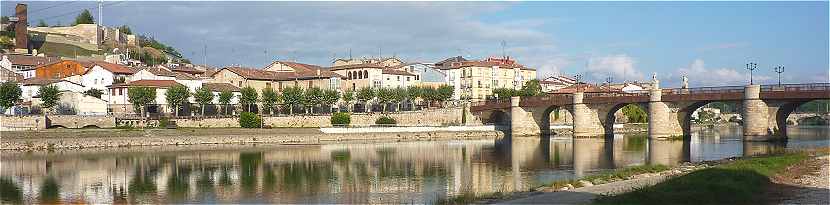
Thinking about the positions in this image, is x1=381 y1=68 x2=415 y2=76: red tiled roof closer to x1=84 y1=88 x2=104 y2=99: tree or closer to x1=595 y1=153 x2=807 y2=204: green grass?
x1=84 y1=88 x2=104 y2=99: tree

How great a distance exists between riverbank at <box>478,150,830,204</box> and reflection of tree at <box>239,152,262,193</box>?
454 inches

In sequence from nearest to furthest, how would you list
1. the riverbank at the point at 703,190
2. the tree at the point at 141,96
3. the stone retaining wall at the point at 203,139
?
→ the riverbank at the point at 703,190, the stone retaining wall at the point at 203,139, the tree at the point at 141,96

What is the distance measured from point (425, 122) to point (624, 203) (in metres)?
→ 74.5

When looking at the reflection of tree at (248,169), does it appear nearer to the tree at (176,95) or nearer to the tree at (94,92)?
the tree at (176,95)

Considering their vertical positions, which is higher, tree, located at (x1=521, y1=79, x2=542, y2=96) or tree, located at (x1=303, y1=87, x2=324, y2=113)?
tree, located at (x1=521, y1=79, x2=542, y2=96)

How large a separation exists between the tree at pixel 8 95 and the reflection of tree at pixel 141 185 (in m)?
35.9

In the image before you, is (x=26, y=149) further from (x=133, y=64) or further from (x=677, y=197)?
(x=133, y=64)

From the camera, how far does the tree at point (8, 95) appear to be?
235 feet

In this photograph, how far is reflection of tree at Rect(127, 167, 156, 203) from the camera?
107 feet

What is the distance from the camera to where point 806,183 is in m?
25.9

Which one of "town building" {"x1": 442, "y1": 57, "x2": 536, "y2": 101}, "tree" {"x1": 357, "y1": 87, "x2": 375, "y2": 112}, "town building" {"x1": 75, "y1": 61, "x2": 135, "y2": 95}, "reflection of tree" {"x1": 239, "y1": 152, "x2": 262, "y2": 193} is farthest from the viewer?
"town building" {"x1": 442, "y1": 57, "x2": 536, "y2": 101}

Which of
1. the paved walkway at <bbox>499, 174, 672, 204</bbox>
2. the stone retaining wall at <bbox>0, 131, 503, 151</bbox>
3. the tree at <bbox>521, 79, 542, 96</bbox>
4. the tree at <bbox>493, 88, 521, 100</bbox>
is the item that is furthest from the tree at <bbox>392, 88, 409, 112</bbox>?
the paved walkway at <bbox>499, 174, 672, 204</bbox>

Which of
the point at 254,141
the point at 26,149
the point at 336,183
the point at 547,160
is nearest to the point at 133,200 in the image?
the point at 336,183

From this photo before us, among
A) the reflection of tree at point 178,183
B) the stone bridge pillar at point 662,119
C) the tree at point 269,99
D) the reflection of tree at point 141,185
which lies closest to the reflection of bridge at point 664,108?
the stone bridge pillar at point 662,119
